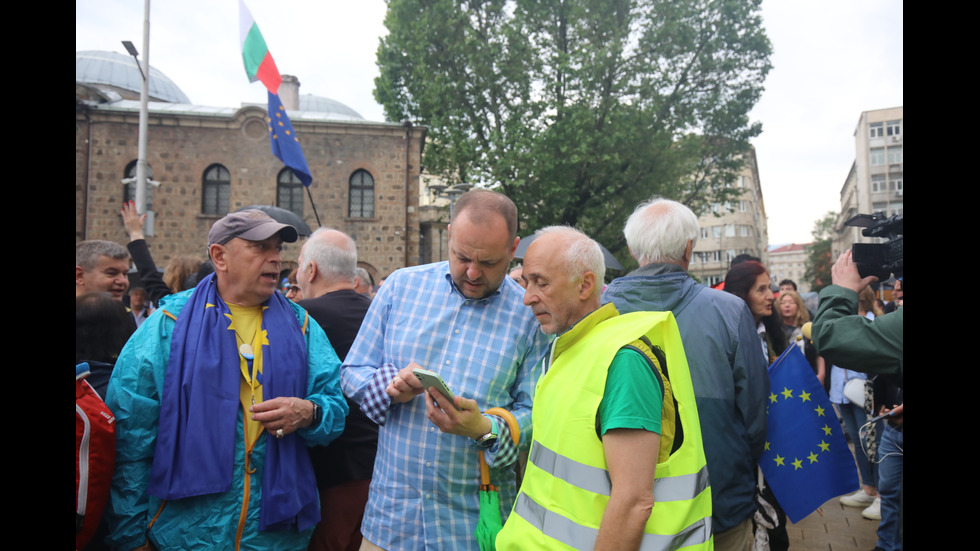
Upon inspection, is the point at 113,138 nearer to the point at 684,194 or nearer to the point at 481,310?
the point at 684,194

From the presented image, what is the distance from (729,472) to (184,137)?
75.9ft

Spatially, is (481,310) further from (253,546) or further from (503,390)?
(253,546)

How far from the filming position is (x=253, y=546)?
2.46 meters

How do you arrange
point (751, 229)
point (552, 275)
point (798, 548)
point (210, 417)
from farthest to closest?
point (751, 229) < point (798, 548) < point (210, 417) < point (552, 275)

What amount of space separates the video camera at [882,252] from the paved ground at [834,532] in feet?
10.9

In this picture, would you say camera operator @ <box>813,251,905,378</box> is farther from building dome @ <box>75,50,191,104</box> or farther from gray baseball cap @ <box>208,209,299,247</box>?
building dome @ <box>75,50,191,104</box>

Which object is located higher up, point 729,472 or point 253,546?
point 729,472

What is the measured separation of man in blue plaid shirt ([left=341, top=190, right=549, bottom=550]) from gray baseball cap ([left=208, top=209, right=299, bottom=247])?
2.03 ft

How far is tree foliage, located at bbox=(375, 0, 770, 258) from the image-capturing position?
1811 cm

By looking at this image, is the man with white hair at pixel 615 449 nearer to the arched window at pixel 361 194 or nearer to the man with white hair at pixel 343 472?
the man with white hair at pixel 343 472
